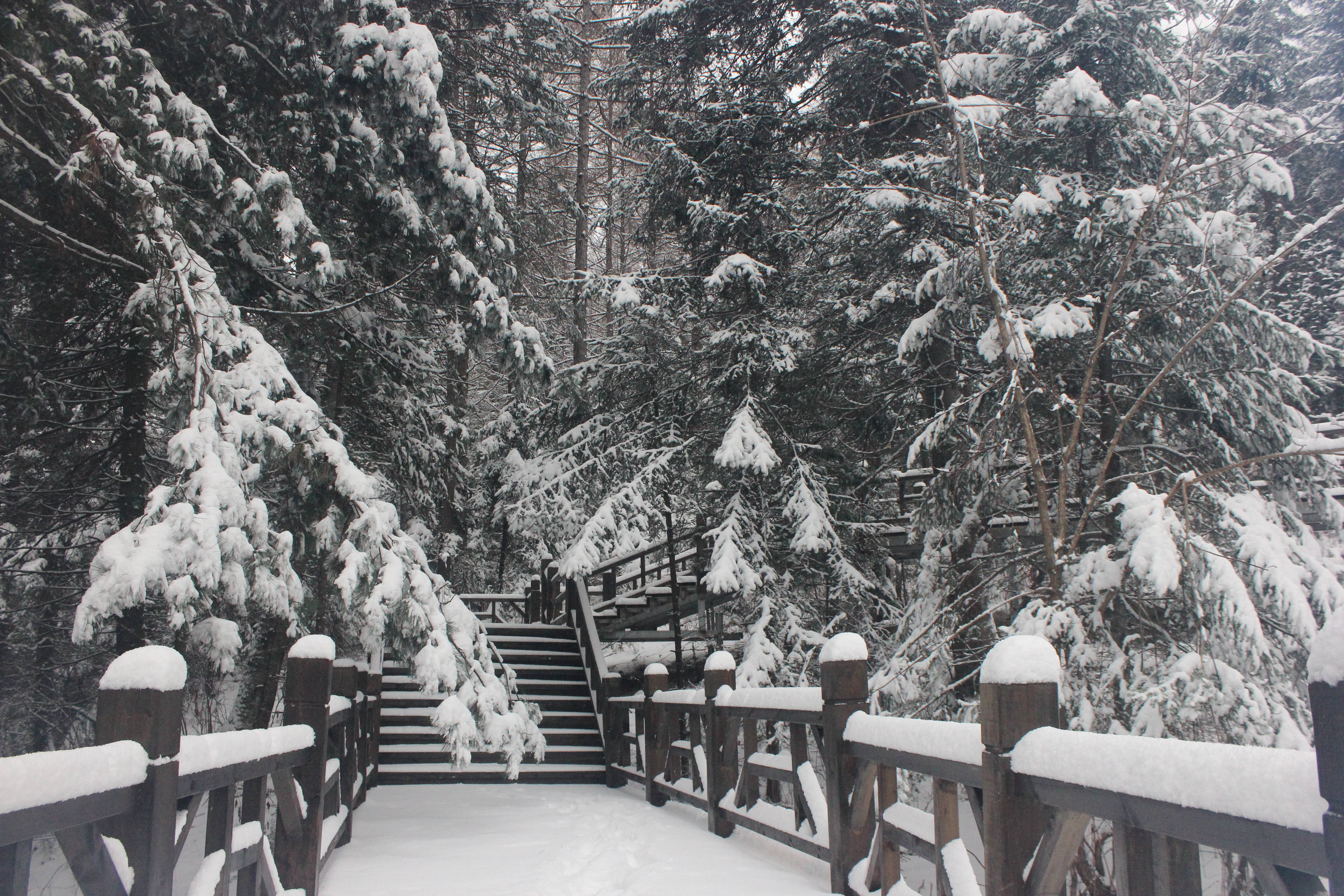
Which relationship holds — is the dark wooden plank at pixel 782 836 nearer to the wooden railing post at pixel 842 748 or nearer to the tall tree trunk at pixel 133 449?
the wooden railing post at pixel 842 748

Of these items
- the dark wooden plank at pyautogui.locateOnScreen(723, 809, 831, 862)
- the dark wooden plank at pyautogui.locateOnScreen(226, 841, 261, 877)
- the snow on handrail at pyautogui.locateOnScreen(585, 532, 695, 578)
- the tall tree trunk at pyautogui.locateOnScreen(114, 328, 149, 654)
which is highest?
the tall tree trunk at pyautogui.locateOnScreen(114, 328, 149, 654)

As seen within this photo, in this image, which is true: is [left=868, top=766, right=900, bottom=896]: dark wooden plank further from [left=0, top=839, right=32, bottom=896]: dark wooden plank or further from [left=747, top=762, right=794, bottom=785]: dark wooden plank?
[left=0, top=839, right=32, bottom=896]: dark wooden plank

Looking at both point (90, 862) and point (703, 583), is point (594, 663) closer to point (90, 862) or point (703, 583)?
point (703, 583)

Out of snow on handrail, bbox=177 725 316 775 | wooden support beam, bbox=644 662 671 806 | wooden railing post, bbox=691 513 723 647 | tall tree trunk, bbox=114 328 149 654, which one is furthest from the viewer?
wooden railing post, bbox=691 513 723 647

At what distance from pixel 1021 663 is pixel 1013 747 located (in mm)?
241

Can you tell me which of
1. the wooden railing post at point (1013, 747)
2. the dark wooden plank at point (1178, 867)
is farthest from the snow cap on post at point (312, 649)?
the dark wooden plank at point (1178, 867)

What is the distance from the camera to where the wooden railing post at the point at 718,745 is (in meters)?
5.77

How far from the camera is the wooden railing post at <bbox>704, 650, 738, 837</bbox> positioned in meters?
5.77

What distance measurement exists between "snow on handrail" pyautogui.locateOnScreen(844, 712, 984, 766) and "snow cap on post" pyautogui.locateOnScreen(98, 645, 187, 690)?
7.76 ft

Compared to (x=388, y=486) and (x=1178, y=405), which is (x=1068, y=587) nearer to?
(x=1178, y=405)

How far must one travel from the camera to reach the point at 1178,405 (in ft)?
26.5

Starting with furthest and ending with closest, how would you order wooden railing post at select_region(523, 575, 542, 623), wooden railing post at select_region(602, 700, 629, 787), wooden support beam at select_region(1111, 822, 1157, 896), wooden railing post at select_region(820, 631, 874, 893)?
wooden railing post at select_region(523, 575, 542, 623), wooden railing post at select_region(602, 700, 629, 787), wooden railing post at select_region(820, 631, 874, 893), wooden support beam at select_region(1111, 822, 1157, 896)

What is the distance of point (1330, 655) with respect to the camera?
4.36 ft

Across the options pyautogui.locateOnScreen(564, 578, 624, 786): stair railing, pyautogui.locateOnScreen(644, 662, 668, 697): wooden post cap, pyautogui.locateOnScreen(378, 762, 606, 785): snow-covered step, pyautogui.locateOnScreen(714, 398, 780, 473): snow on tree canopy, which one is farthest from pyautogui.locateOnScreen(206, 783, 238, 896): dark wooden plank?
pyautogui.locateOnScreen(714, 398, 780, 473): snow on tree canopy
